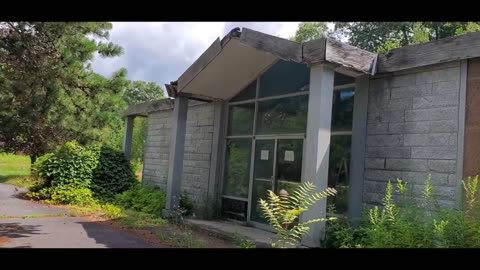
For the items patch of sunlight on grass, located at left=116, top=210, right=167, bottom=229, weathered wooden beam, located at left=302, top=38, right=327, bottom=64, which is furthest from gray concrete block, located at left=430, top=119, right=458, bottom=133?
patch of sunlight on grass, located at left=116, top=210, right=167, bottom=229

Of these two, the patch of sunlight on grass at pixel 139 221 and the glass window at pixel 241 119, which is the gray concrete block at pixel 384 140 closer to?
the glass window at pixel 241 119

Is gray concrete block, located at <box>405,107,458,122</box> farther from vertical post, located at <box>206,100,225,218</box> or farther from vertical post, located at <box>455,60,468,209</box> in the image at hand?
vertical post, located at <box>206,100,225,218</box>

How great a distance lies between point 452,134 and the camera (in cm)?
554

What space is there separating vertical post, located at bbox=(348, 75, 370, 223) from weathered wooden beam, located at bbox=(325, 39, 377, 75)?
0.37m

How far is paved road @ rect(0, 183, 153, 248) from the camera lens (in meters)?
6.60

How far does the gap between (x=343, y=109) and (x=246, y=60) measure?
2444mm

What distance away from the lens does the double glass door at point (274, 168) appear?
7941 mm

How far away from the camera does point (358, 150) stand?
6.65 metres

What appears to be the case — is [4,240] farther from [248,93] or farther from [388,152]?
[388,152]

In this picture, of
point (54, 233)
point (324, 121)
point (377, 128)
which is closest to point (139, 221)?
point (54, 233)
